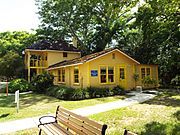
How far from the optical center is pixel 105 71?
20.9m

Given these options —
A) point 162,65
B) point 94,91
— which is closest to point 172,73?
point 162,65

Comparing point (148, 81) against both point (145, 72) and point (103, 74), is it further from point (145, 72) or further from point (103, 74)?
point (103, 74)

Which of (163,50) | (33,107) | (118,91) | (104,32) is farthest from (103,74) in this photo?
(104,32)

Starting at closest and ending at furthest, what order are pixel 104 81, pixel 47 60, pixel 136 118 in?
pixel 136 118 < pixel 104 81 < pixel 47 60

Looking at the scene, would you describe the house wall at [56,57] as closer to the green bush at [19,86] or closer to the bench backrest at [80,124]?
the green bush at [19,86]

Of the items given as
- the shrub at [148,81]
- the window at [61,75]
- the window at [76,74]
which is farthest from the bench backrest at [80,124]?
the window at [61,75]

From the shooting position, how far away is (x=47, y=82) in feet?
77.3

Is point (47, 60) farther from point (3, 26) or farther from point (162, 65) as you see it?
point (3, 26)

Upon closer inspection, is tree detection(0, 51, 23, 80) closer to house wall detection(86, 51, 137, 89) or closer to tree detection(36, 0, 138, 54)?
tree detection(36, 0, 138, 54)

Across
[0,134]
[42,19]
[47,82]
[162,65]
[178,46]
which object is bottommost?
[0,134]

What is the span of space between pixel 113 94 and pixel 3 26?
139ft

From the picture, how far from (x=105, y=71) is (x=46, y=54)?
40.7 ft

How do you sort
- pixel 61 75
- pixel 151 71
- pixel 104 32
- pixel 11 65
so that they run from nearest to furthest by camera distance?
1. pixel 151 71
2. pixel 61 75
3. pixel 11 65
4. pixel 104 32

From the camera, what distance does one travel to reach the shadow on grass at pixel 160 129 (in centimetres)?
680
